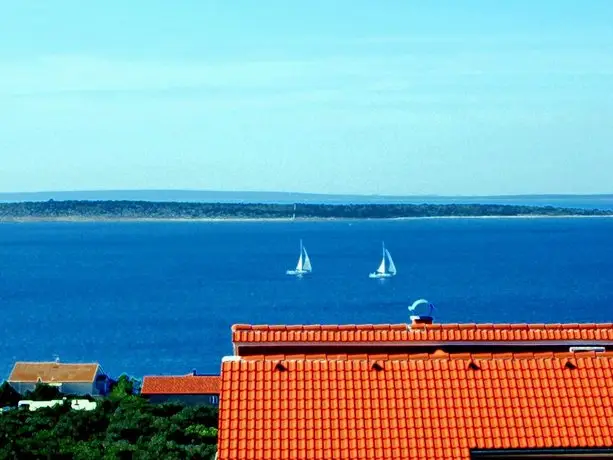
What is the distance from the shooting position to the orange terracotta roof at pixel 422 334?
12273 mm

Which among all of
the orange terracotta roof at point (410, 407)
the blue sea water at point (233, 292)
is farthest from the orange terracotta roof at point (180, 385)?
the orange terracotta roof at point (410, 407)

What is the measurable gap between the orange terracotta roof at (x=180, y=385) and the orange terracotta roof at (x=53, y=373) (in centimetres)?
581

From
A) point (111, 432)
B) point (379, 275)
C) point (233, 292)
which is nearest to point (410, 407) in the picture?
point (111, 432)

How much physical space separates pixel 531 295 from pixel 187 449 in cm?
7329

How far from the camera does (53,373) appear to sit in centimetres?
4609

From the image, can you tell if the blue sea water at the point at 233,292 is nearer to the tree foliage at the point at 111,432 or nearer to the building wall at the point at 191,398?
the building wall at the point at 191,398

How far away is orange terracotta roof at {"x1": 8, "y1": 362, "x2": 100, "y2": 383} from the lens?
45.2 meters

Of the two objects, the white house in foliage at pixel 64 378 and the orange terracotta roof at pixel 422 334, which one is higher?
the white house in foliage at pixel 64 378

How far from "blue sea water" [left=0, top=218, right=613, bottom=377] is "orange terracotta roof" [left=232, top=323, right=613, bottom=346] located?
156ft

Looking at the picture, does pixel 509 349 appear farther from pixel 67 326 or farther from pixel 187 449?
pixel 67 326

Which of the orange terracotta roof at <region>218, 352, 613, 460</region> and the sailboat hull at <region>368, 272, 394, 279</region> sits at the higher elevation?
the sailboat hull at <region>368, 272, 394, 279</region>

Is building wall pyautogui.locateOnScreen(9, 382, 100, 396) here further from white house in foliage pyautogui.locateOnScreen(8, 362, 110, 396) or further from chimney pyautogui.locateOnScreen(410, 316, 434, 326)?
chimney pyautogui.locateOnScreen(410, 316, 434, 326)

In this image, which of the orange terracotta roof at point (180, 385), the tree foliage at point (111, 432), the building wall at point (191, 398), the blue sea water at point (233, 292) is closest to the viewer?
the tree foliage at point (111, 432)

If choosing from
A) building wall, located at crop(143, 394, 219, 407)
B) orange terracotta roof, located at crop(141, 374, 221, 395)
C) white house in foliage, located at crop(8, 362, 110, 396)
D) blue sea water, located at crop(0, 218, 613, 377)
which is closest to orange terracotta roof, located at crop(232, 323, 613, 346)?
building wall, located at crop(143, 394, 219, 407)
